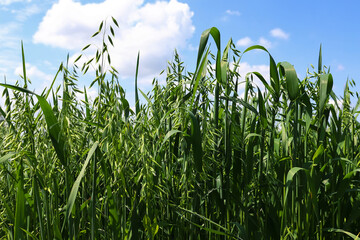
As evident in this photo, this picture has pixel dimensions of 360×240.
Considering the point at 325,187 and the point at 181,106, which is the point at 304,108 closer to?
the point at 325,187

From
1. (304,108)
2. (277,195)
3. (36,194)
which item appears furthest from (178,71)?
(36,194)

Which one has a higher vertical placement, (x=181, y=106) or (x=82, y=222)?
(x=181, y=106)

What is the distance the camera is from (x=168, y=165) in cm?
146

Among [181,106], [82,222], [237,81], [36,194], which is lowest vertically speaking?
[82,222]

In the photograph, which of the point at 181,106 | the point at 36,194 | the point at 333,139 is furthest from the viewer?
the point at 333,139

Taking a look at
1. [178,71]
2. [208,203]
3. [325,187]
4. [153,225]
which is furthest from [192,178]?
[325,187]

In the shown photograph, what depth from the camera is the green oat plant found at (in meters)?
1.28

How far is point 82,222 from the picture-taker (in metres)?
1.44

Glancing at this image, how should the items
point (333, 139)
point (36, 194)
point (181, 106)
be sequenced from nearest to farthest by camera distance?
point (36, 194), point (181, 106), point (333, 139)

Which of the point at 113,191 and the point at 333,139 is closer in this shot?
the point at 113,191

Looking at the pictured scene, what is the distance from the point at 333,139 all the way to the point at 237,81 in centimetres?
50

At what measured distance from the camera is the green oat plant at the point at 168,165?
1.28m

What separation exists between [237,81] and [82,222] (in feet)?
2.66

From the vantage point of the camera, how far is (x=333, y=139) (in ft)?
5.71
